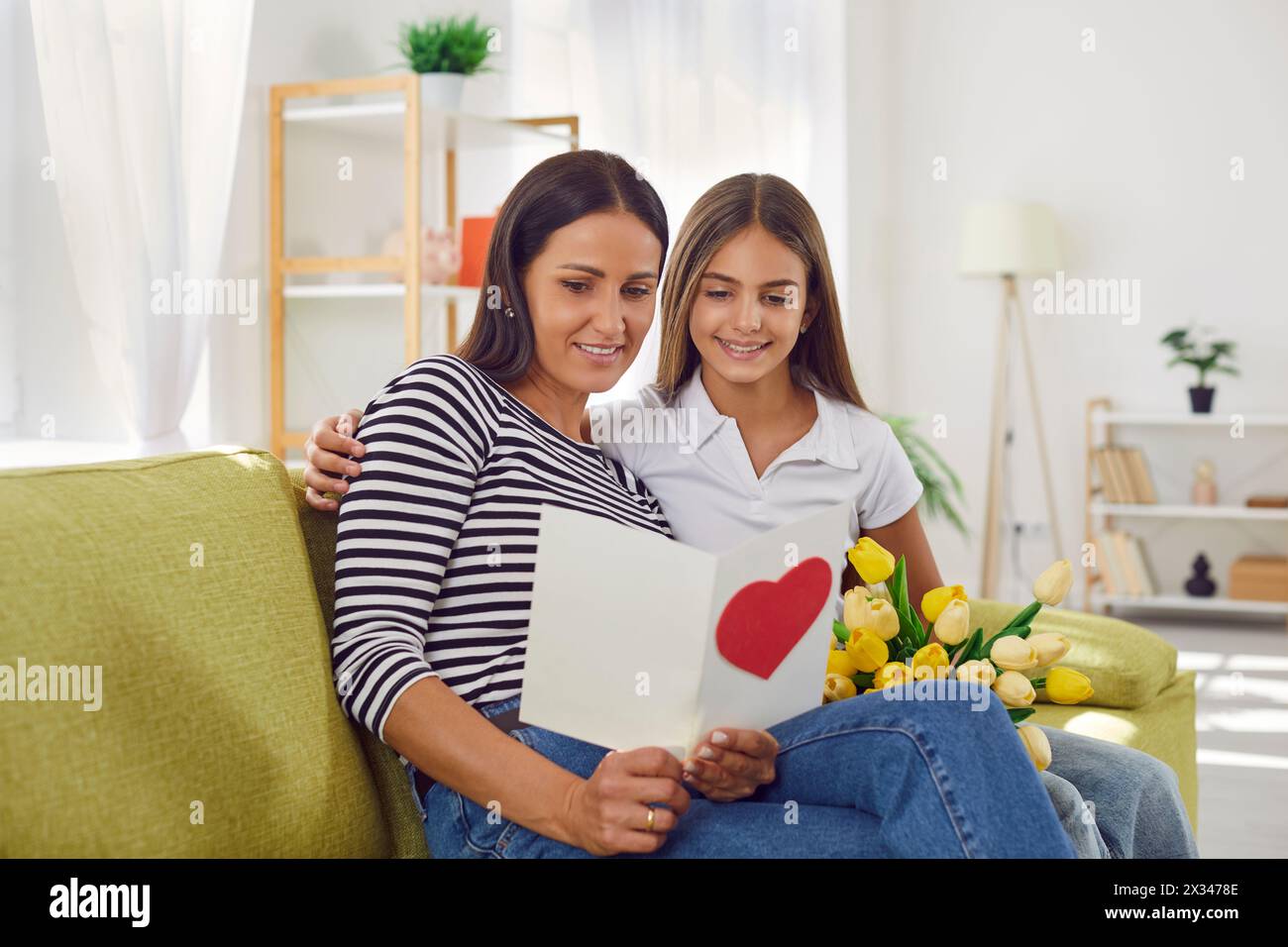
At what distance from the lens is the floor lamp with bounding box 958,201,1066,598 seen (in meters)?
5.04

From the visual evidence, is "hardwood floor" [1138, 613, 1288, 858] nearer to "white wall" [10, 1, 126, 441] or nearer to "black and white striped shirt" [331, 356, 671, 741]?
"black and white striped shirt" [331, 356, 671, 741]

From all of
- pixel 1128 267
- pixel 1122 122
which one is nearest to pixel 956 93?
pixel 1122 122

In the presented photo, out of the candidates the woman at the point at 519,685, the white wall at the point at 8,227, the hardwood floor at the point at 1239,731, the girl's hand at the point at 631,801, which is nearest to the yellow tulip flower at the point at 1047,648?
the woman at the point at 519,685

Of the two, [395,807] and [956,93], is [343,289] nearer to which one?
[395,807]

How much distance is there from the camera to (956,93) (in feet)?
18.3

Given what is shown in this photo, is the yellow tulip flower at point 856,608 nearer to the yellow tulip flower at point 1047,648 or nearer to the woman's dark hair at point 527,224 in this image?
the yellow tulip flower at point 1047,648

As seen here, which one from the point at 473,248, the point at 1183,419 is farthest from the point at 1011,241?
the point at 473,248

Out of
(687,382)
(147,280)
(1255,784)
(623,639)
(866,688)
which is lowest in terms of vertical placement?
(1255,784)

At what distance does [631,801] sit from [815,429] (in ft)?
2.40

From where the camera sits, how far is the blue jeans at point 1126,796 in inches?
57.4

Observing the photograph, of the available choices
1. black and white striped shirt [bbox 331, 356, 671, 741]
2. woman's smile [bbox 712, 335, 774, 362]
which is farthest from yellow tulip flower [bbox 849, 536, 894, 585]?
woman's smile [bbox 712, 335, 774, 362]

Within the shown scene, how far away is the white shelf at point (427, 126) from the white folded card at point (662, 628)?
225 centimetres

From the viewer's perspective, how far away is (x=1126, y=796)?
57.8 inches

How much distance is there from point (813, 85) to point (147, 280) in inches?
121
